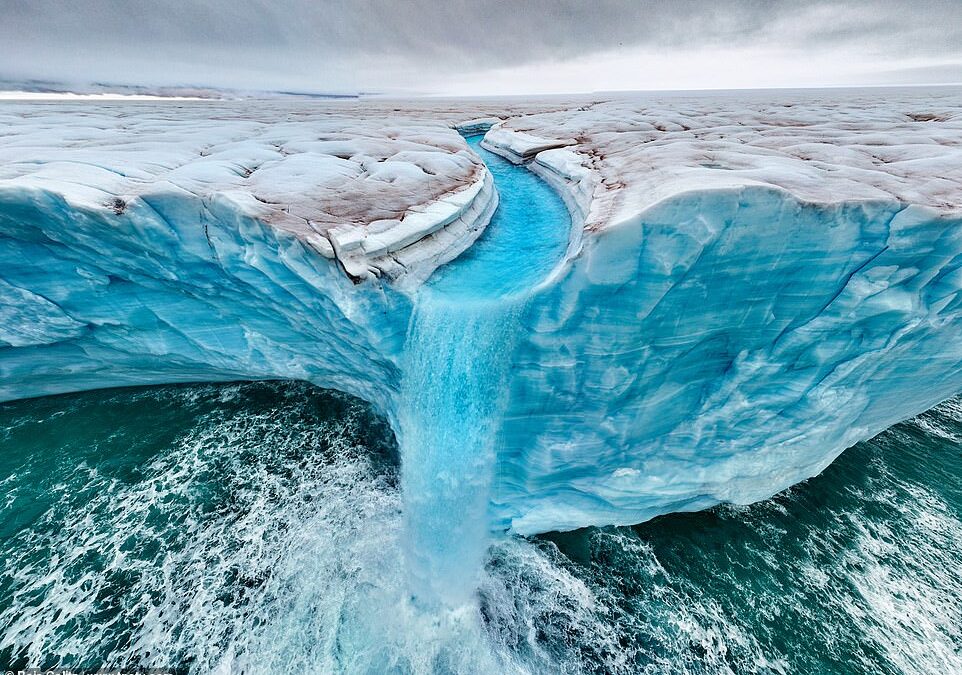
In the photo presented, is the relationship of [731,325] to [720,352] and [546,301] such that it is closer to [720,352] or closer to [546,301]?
[720,352]

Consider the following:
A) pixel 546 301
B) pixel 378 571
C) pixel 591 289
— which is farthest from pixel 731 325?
pixel 378 571

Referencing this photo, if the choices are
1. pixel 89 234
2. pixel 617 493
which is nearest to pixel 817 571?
pixel 617 493

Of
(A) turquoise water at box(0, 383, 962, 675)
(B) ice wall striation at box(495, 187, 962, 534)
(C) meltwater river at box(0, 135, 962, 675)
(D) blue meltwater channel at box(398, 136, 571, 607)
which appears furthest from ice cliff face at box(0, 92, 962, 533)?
(A) turquoise water at box(0, 383, 962, 675)

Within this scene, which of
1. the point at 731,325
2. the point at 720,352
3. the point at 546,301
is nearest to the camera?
the point at 546,301

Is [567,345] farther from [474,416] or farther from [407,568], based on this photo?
[407,568]

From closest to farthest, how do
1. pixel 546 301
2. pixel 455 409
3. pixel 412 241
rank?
pixel 546 301
pixel 455 409
pixel 412 241

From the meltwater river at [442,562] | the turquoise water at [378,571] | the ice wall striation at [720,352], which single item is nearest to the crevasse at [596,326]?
the ice wall striation at [720,352]

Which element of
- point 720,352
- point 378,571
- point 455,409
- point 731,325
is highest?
point 731,325
